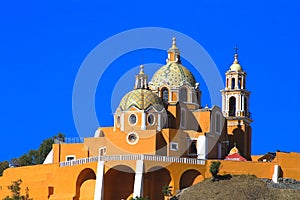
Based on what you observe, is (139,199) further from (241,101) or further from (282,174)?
(241,101)

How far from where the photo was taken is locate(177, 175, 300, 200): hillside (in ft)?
205

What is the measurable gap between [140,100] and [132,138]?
9.81ft

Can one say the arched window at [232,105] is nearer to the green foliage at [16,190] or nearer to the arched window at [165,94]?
the arched window at [165,94]

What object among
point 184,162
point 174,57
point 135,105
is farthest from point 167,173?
point 174,57

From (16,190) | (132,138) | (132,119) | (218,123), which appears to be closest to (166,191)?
(132,138)

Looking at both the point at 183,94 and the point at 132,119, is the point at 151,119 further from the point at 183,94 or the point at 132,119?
the point at 183,94

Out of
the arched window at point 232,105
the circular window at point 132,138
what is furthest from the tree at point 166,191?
the arched window at point 232,105

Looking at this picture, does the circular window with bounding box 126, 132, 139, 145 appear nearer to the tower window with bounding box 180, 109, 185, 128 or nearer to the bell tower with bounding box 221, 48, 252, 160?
the tower window with bounding box 180, 109, 185, 128

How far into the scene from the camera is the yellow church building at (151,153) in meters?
67.1

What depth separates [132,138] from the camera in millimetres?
68438

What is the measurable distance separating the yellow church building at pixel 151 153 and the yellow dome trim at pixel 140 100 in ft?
0.23

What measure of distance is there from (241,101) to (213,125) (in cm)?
706

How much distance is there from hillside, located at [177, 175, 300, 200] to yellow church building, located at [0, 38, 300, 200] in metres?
2.33

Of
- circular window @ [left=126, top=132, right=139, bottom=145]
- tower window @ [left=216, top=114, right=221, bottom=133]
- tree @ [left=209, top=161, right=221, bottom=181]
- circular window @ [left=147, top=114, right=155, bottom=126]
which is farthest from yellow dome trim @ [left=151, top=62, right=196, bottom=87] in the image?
tree @ [left=209, top=161, right=221, bottom=181]
